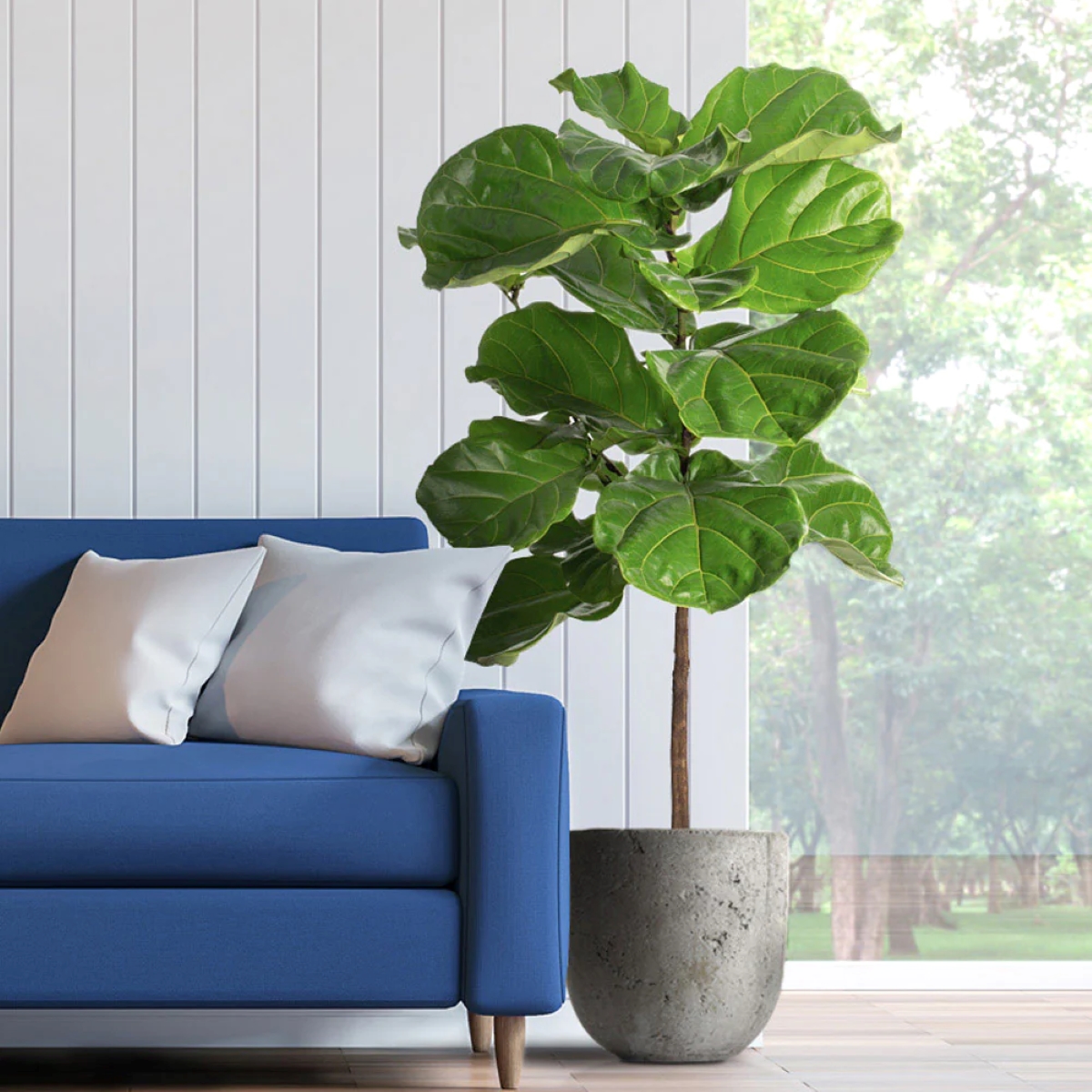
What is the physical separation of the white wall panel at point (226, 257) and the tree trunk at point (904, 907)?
80.9 inches

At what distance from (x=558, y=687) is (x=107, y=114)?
4.93 feet

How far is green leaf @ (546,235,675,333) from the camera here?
2.33 m

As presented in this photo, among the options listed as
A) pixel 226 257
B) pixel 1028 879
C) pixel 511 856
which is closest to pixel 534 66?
pixel 226 257

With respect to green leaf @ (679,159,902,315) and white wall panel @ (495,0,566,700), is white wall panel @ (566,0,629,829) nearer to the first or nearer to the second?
white wall panel @ (495,0,566,700)

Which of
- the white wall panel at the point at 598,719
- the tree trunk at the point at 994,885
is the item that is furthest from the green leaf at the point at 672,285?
the tree trunk at the point at 994,885

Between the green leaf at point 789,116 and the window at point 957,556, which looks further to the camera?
the window at point 957,556

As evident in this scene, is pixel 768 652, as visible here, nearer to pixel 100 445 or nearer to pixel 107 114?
pixel 100 445

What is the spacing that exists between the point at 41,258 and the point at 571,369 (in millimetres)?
1263

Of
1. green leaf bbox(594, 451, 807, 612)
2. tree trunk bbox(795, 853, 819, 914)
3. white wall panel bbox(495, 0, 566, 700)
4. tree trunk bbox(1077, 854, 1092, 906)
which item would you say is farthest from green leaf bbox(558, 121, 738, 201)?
tree trunk bbox(1077, 854, 1092, 906)

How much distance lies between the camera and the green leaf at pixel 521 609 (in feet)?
8.29

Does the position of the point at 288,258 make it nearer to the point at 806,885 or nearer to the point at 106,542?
the point at 106,542

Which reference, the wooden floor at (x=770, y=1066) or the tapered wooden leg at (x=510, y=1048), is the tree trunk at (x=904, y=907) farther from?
the tapered wooden leg at (x=510, y=1048)

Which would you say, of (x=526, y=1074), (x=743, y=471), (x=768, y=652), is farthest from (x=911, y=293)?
(x=526, y=1074)

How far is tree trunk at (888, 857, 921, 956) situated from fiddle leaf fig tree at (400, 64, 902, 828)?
1748mm
